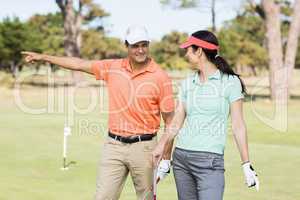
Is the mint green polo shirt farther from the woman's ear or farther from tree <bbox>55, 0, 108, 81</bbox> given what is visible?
tree <bbox>55, 0, 108, 81</bbox>

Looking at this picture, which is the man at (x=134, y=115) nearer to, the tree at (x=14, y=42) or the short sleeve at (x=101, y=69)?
the short sleeve at (x=101, y=69)

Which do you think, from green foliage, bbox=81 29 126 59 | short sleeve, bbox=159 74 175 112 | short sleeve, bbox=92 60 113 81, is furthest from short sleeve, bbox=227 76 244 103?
green foliage, bbox=81 29 126 59

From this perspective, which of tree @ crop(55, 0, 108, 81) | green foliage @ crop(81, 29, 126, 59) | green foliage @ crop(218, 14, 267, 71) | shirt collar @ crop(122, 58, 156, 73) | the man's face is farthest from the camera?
green foliage @ crop(81, 29, 126, 59)

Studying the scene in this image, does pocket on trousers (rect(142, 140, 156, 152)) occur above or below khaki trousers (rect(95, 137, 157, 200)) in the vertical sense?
Result: above

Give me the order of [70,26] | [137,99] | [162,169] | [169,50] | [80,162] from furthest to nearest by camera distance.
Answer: [169,50]
[70,26]
[80,162]
[137,99]
[162,169]

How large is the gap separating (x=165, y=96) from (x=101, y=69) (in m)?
0.66

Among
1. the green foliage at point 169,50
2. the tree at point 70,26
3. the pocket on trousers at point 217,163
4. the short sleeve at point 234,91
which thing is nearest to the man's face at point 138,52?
the short sleeve at point 234,91

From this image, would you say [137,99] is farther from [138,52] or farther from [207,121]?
[207,121]

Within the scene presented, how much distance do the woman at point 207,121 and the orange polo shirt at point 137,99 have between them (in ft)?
2.42

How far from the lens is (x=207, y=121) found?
4.60 metres

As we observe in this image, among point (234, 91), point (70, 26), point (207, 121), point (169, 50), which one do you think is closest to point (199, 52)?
point (234, 91)

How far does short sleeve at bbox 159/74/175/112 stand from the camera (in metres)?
5.49

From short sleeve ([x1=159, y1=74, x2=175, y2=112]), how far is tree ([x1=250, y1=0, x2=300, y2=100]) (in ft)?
81.5

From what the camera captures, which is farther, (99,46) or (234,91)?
(99,46)
